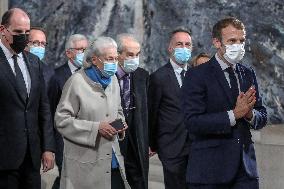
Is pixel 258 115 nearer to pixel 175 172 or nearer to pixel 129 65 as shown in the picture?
pixel 129 65

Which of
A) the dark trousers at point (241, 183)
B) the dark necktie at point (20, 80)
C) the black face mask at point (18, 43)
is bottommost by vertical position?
the dark trousers at point (241, 183)

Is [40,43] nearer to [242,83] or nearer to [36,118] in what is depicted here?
[36,118]

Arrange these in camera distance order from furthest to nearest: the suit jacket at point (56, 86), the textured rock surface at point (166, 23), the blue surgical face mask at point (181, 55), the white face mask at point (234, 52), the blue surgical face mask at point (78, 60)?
the textured rock surface at point (166, 23), the blue surgical face mask at point (78, 60), the suit jacket at point (56, 86), the blue surgical face mask at point (181, 55), the white face mask at point (234, 52)

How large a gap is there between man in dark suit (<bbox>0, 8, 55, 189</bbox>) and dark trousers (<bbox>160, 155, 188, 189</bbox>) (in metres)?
1.28

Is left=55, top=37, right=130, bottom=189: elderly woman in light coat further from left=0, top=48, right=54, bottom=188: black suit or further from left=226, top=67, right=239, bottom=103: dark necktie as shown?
left=226, top=67, right=239, bottom=103: dark necktie

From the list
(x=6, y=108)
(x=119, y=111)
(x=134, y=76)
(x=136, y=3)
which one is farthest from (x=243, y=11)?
(x=6, y=108)

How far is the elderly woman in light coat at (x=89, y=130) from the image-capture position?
168 inches

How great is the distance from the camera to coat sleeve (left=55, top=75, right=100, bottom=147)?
426 centimetres

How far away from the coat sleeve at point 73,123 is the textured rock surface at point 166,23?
105 inches

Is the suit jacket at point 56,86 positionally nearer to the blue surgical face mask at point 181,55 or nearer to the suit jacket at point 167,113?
the suit jacket at point 167,113

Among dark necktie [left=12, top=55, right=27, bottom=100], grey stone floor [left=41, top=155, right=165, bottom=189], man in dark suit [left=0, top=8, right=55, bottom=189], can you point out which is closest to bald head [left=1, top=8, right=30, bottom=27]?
man in dark suit [left=0, top=8, right=55, bottom=189]

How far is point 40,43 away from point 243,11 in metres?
1.86

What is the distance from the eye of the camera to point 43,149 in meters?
4.64

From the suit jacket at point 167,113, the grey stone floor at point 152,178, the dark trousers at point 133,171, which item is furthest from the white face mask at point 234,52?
the grey stone floor at point 152,178
